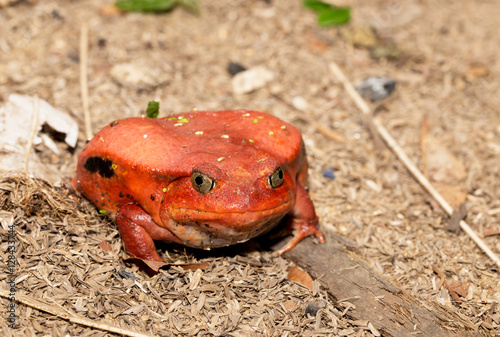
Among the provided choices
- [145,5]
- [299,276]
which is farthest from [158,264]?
[145,5]

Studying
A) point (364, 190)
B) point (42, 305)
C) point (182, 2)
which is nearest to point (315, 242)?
point (364, 190)

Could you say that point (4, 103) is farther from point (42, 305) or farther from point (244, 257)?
point (244, 257)

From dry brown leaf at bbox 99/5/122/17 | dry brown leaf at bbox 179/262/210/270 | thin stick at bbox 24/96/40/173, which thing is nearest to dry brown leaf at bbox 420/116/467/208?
dry brown leaf at bbox 179/262/210/270

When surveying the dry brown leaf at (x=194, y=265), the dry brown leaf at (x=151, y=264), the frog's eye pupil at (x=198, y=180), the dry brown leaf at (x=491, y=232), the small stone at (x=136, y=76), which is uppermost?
the frog's eye pupil at (x=198, y=180)

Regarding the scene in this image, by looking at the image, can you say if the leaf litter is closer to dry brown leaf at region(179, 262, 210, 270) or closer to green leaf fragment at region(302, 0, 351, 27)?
dry brown leaf at region(179, 262, 210, 270)

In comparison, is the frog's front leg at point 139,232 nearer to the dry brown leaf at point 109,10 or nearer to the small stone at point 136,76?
the small stone at point 136,76


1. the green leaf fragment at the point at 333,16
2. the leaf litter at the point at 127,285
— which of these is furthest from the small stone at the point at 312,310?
the green leaf fragment at the point at 333,16

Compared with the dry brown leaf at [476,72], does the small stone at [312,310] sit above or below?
below

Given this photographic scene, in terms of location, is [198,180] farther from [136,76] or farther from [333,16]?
[333,16]
